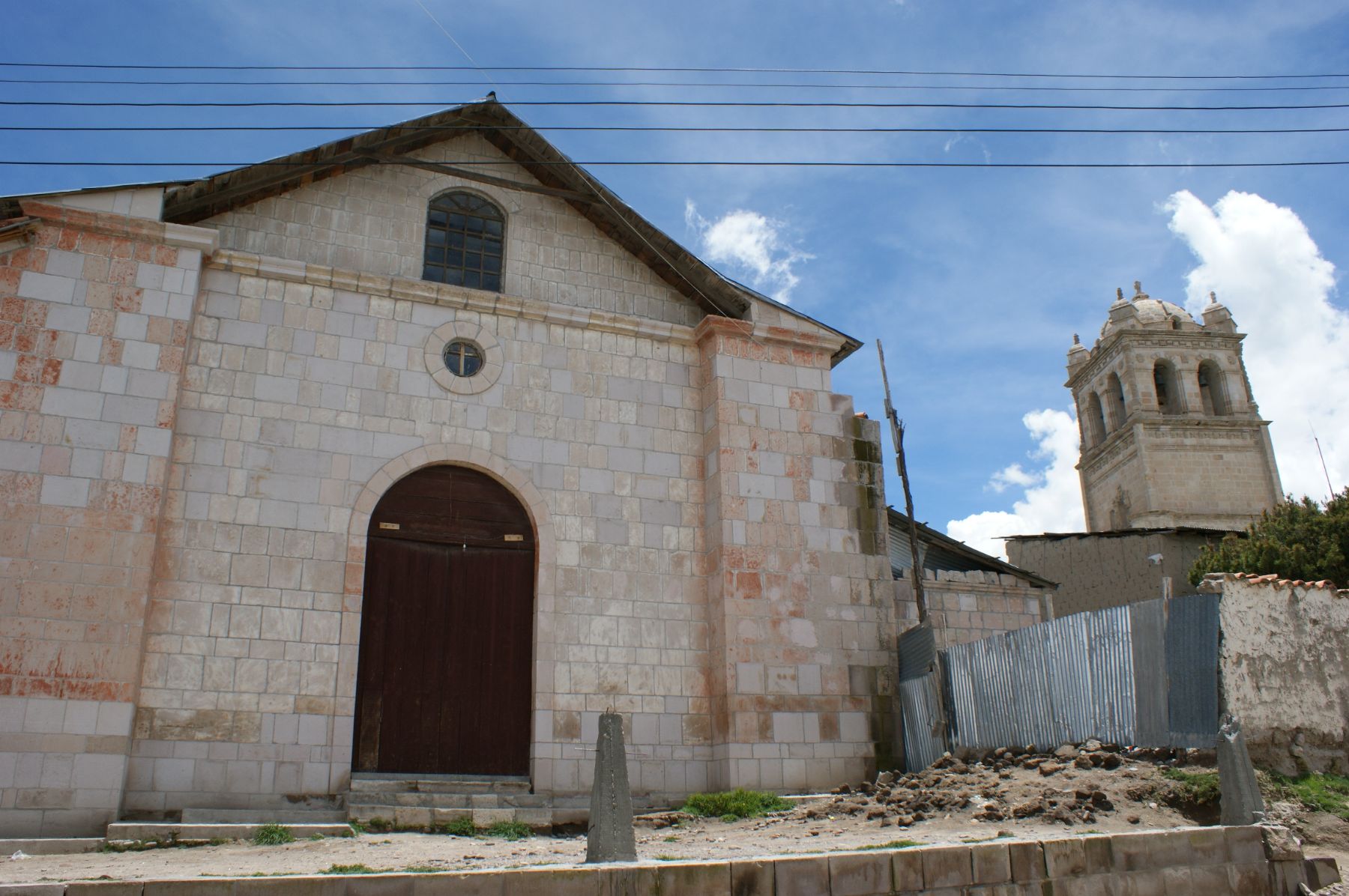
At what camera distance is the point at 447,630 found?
11.7m

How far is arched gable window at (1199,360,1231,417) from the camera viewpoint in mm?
40562

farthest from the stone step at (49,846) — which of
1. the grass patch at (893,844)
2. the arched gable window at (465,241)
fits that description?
the arched gable window at (465,241)

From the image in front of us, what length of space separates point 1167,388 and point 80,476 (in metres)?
41.2

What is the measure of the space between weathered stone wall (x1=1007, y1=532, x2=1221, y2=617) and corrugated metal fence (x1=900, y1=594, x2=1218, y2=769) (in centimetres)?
1520

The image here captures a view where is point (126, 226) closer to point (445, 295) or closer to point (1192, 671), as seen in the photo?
point (445, 295)

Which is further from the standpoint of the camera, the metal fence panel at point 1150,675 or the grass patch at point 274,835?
the metal fence panel at point 1150,675

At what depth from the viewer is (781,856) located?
654cm

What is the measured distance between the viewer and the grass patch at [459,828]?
381 inches

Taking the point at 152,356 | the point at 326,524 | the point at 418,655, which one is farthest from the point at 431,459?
the point at 152,356

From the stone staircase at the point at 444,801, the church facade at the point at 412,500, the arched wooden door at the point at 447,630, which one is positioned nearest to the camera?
the stone staircase at the point at 444,801

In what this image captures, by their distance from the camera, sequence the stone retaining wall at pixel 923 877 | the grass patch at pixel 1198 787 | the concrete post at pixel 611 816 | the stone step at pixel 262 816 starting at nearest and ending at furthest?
the stone retaining wall at pixel 923 877 < the concrete post at pixel 611 816 < the grass patch at pixel 1198 787 < the stone step at pixel 262 816

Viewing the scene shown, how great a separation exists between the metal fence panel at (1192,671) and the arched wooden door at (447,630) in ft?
22.1

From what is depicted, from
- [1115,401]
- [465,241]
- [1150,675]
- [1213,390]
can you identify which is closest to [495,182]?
[465,241]

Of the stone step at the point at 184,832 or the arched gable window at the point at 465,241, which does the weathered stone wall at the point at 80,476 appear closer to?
the stone step at the point at 184,832
